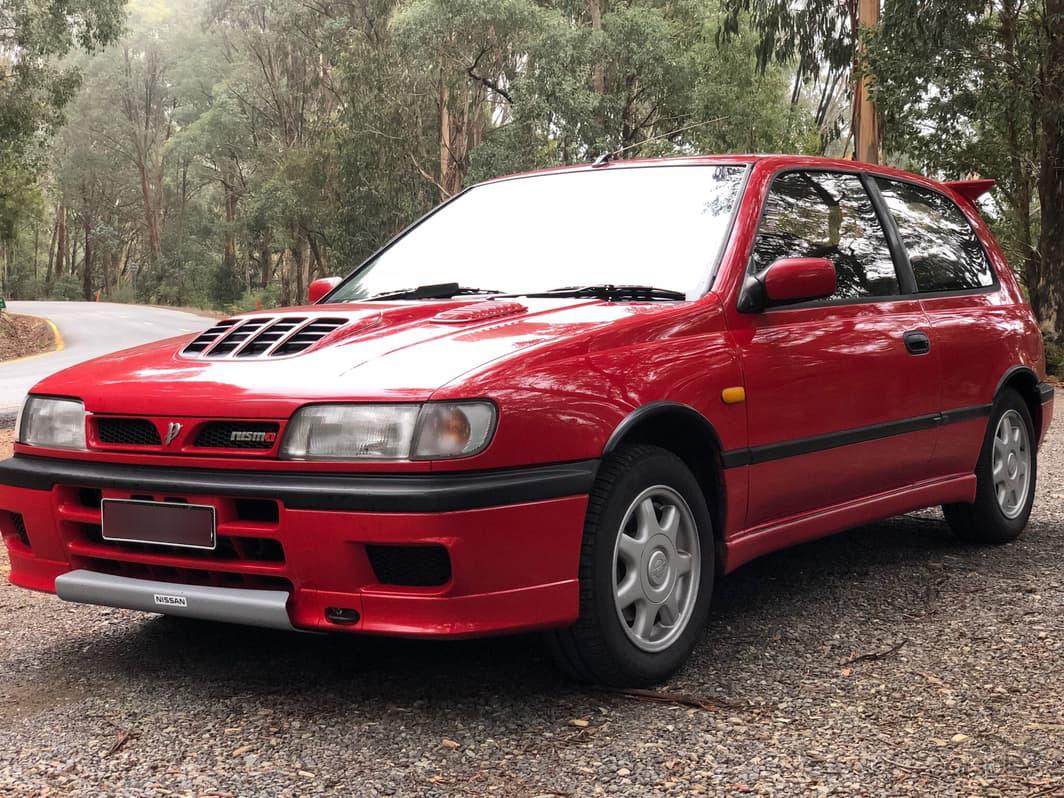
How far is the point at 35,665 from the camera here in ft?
13.3

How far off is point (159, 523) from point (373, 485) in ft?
2.34

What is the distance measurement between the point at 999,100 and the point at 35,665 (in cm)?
1818

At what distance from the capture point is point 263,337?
3.76 metres

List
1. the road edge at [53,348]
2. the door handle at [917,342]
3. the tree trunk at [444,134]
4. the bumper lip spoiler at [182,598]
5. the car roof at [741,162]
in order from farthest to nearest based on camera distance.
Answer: the tree trunk at [444,134] → the road edge at [53,348] → the door handle at [917,342] → the car roof at [741,162] → the bumper lip spoiler at [182,598]

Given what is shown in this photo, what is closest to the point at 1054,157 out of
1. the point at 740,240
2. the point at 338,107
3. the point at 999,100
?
the point at 999,100

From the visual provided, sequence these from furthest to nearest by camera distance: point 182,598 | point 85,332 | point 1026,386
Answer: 1. point 85,332
2. point 1026,386
3. point 182,598

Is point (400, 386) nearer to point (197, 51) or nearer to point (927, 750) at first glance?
point (927, 750)

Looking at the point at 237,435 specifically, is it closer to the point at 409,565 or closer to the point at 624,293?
the point at 409,565

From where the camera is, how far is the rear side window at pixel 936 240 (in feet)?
17.3

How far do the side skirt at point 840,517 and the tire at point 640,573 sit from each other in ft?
0.81

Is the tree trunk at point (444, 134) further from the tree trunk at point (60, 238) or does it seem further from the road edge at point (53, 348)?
the tree trunk at point (60, 238)

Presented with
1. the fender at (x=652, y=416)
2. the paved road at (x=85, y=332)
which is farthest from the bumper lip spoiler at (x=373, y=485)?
the paved road at (x=85, y=332)

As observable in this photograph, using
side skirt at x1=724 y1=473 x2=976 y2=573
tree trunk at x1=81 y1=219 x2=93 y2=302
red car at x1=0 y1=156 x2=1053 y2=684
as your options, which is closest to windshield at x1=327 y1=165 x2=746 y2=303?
red car at x1=0 y1=156 x2=1053 y2=684

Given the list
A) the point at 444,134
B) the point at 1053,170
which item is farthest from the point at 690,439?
the point at 444,134
